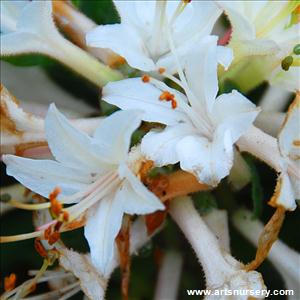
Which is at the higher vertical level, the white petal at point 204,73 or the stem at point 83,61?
the white petal at point 204,73

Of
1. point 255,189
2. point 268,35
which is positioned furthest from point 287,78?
point 255,189

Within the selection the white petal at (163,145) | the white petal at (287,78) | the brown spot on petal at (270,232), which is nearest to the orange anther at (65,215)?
the white petal at (163,145)

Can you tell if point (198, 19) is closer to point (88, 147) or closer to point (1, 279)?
point (88, 147)

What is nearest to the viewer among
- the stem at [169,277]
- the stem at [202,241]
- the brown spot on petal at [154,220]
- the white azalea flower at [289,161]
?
the white azalea flower at [289,161]

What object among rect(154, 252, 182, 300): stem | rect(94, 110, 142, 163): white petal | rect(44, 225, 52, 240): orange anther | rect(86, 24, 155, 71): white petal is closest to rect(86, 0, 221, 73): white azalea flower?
rect(86, 24, 155, 71): white petal

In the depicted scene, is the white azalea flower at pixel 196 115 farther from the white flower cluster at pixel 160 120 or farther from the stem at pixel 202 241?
the stem at pixel 202 241

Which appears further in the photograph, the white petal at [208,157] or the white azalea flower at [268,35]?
the white azalea flower at [268,35]
